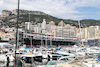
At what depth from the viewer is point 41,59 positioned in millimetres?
18766

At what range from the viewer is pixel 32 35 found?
173ft

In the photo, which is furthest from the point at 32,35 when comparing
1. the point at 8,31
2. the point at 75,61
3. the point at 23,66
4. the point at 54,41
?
the point at 75,61

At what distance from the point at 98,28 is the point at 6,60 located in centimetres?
6346

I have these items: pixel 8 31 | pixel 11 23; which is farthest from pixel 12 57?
pixel 11 23

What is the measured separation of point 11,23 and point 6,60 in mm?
56367

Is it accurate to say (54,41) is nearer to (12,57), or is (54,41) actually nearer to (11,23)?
(11,23)

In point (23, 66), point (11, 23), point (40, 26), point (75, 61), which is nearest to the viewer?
point (75, 61)

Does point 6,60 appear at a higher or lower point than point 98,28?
lower

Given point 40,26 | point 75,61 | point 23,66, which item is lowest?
point 23,66

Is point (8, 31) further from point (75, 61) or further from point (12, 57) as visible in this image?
point (75, 61)

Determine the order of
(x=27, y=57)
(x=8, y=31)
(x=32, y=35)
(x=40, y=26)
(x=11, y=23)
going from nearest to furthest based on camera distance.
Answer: (x=27, y=57)
(x=32, y=35)
(x=8, y=31)
(x=11, y=23)
(x=40, y=26)

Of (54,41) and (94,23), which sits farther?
(94,23)

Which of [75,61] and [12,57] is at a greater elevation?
[75,61]

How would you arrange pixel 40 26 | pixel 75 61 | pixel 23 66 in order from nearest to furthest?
1. pixel 75 61
2. pixel 23 66
3. pixel 40 26
